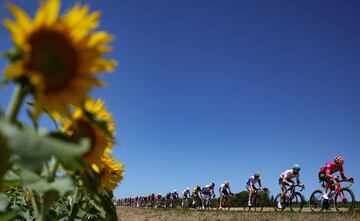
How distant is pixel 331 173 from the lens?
538 inches

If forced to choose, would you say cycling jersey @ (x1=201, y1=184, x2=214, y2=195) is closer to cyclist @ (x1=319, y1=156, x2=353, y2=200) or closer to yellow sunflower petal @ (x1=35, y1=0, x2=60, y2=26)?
cyclist @ (x1=319, y1=156, x2=353, y2=200)

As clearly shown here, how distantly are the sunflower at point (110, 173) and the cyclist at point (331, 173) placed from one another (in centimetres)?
1221

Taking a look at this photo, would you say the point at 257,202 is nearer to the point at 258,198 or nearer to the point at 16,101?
the point at 258,198

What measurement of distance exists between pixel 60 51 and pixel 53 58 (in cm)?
4

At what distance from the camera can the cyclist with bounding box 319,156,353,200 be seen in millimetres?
13277

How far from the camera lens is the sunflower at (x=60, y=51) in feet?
2.99

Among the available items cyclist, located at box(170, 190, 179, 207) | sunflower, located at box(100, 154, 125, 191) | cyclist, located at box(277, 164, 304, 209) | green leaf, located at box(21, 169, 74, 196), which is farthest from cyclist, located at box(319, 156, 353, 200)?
cyclist, located at box(170, 190, 179, 207)

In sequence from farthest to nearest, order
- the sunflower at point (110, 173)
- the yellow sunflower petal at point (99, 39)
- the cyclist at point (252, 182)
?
the cyclist at point (252, 182) < the sunflower at point (110, 173) < the yellow sunflower petal at point (99, 39)

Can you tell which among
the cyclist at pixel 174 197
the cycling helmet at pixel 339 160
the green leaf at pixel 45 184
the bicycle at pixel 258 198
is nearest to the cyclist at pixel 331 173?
the cycling helmet at pixel 339 160

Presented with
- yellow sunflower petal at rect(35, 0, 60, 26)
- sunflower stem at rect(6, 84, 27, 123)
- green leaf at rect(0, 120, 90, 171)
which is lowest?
green leaf at rect(0, 120, 90, 171)

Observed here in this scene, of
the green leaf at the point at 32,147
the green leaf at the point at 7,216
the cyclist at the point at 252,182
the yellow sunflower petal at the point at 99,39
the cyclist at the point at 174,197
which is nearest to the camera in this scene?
the green leaf at the point at 32,147

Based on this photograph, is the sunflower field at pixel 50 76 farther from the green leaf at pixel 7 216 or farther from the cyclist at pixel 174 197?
the cyclist at pixel 174 197

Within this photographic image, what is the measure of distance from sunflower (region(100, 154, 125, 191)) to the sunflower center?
633 millimetres

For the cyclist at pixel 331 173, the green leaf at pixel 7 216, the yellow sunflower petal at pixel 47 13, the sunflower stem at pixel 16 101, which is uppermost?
the cyclist at pixel 331 173
